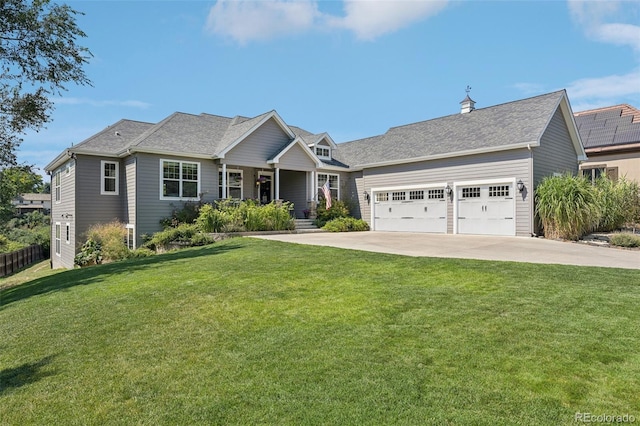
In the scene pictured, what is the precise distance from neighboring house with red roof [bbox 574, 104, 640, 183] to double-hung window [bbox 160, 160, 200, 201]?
19663 mm

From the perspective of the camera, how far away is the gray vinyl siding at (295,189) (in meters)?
21.8

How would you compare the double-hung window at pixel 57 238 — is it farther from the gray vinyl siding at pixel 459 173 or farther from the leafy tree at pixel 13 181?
the gray vinyl siding at pixel 459 173

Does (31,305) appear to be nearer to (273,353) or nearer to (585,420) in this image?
(273,353)

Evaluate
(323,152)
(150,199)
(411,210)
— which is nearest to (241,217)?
(150,199)

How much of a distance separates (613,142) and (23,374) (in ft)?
83.9

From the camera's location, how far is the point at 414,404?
3029 millimetres

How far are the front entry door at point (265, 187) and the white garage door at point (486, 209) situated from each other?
1020cm

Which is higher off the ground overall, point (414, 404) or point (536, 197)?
point (536, 197)

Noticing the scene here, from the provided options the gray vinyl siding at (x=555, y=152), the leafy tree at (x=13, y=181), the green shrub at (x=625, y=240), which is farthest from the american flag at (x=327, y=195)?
the leafy tree at (x=13, y=181)

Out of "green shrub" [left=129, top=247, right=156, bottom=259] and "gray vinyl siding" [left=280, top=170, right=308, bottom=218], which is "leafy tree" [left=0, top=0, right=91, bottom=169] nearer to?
"green shrub" [left=129, top=247, right=156, bottom=259]

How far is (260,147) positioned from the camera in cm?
1961

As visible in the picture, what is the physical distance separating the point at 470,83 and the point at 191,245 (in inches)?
707

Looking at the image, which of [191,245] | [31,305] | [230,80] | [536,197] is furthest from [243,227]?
[536,197]

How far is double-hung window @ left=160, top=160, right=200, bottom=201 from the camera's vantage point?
16859 millimetres
